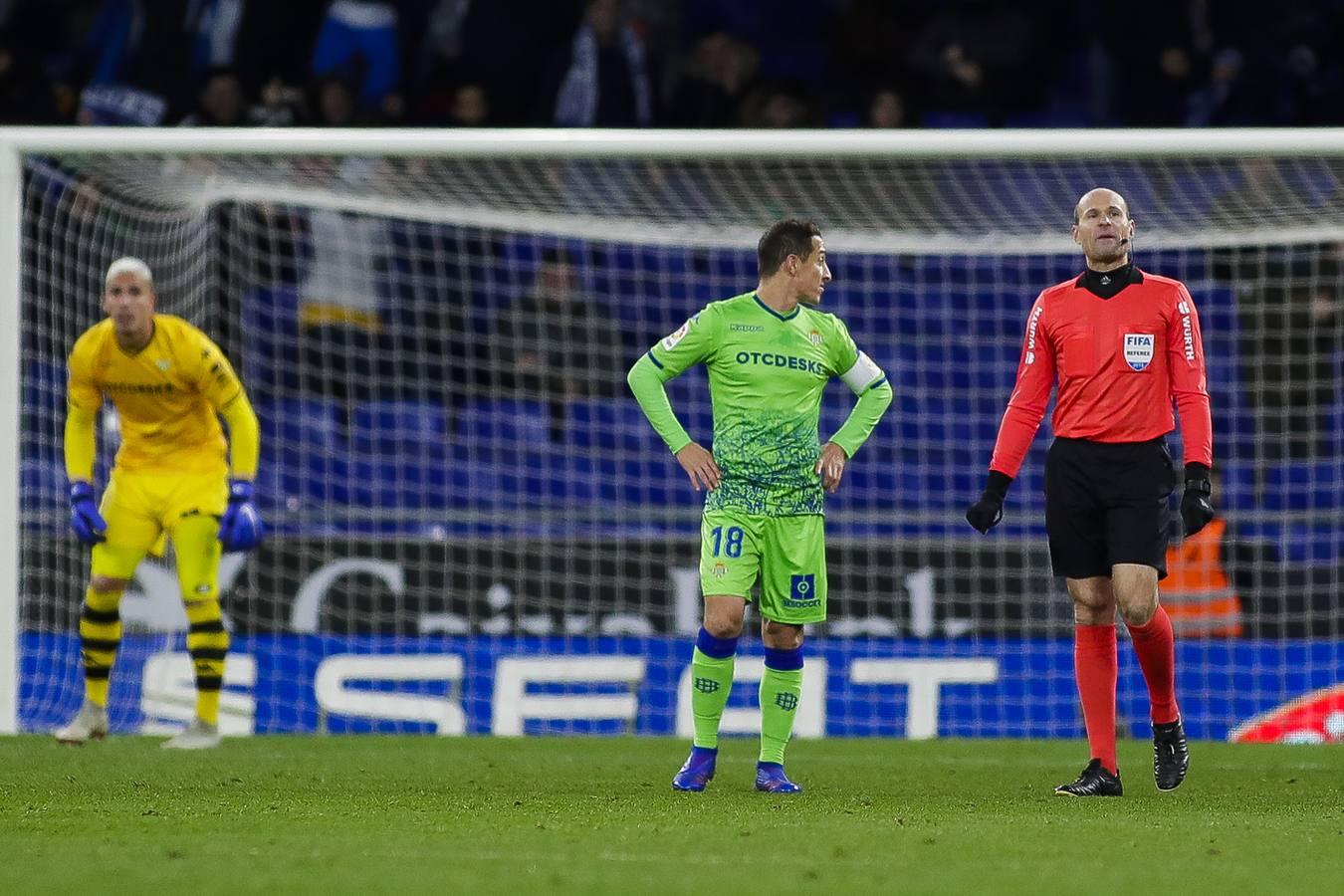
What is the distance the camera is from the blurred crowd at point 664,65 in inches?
535

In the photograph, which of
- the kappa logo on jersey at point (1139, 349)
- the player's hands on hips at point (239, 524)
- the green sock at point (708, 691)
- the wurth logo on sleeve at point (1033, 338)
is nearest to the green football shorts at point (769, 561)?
the green sock at point (708, 691)

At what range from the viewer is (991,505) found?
6.55 metres

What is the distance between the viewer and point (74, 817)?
568cm

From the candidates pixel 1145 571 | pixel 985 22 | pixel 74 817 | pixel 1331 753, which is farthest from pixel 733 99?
pixel 74 817

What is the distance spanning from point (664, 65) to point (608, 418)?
4.25 metres

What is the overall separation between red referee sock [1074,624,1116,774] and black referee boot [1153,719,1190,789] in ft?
0.59

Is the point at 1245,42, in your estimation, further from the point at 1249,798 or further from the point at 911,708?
the point at 1249,798

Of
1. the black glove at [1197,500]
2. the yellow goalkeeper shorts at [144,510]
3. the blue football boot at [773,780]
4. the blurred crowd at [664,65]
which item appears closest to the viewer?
the black glove at [1197,500]

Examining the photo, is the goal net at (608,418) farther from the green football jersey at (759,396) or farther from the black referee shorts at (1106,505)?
the black referee shorts at (1106,505)

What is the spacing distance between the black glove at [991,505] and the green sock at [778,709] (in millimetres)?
809

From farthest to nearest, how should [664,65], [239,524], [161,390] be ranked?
[664,65] → [161,390] → [239,524]

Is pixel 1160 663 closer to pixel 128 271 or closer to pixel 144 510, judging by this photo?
pixel 144 510

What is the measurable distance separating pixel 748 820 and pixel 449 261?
25.8 feet

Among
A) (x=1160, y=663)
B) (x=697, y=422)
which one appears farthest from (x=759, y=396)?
(x=697, y=422)
